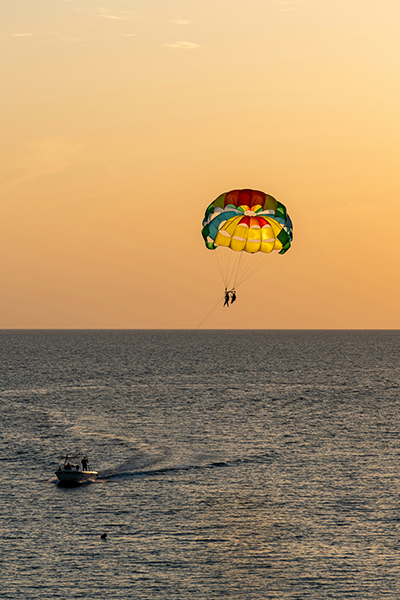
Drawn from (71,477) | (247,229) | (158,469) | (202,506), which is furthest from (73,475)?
(247,229)

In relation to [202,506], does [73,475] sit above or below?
above

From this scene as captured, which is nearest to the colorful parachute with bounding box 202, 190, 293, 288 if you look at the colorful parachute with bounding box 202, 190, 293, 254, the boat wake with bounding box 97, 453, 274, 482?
the colorful parachute with bounding box 202, 190, 293, 254

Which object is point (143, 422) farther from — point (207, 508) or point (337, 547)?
point (337, 547)

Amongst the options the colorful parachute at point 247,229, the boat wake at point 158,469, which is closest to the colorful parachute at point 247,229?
the colorful parachute at point 247,229

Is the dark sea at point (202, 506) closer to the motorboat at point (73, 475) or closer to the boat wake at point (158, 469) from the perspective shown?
the boat wake at point (158, 469)

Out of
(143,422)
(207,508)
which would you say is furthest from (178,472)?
(143,422)

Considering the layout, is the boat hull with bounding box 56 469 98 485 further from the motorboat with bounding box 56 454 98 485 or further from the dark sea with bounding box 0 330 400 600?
the dark sea with bounding box 0 330 400 600

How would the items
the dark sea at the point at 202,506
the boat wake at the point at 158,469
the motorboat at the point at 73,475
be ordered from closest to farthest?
the dark sea at the point at 202,506 → the motorboat at the point at 73,475 → the boat wake at the point at 158,469

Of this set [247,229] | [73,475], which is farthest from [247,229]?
[73,475]

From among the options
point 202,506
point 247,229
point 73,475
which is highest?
point 247,229

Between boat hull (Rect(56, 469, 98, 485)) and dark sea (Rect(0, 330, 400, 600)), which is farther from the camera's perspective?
boat hull (Rect(56, 469, 98, 485))

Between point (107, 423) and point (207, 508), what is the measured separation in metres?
51.4

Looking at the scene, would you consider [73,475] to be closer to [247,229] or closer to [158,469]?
[158,469]

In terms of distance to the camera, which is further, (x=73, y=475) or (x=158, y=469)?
(x=158, y=469)
